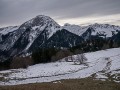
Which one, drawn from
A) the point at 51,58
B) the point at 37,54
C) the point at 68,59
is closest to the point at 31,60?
the point at 37,54

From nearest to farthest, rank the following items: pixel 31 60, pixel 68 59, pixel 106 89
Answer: pixel 106 89, pixel 68 59, pixel 31 60

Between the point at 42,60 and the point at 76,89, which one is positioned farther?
the point at 42,60

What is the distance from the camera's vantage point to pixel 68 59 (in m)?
119

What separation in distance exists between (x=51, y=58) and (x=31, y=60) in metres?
14.8

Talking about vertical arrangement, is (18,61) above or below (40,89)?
below

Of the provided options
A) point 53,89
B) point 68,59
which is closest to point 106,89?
point 53,89

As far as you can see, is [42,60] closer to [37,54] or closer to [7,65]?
[37,54]

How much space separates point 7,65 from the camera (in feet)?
500

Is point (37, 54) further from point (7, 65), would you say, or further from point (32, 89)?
point (32, 89)

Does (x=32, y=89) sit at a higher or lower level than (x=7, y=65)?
higher

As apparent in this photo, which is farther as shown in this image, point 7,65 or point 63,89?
point 7,65

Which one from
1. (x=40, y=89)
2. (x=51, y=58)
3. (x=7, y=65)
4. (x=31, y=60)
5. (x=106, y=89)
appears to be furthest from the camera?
(x=7, y=65)

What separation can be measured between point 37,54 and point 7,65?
25488mm

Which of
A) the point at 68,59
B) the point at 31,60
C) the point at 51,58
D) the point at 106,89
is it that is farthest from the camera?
the point at 31,60
